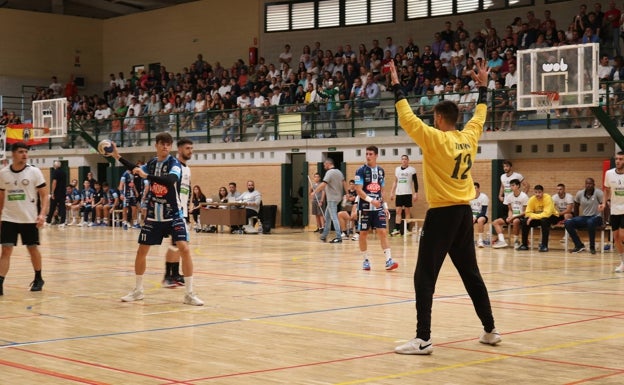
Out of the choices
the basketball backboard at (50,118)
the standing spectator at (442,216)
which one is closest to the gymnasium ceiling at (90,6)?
the basketball backboard at (50,118)

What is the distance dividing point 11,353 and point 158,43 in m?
38.0

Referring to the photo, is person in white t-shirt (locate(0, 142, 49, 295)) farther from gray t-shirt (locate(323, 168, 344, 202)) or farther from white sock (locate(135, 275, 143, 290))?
gray t-shirt (locate(323, 168, 344, 202))

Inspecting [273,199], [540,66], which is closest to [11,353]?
[540,66]

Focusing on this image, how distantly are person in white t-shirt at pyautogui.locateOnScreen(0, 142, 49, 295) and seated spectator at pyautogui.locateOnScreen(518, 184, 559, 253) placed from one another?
12.8 m

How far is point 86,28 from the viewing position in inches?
1882

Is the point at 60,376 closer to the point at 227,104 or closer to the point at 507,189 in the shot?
the point at 507,189

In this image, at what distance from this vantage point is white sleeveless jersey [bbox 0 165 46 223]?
12.4 m

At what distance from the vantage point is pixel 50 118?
3694 cm

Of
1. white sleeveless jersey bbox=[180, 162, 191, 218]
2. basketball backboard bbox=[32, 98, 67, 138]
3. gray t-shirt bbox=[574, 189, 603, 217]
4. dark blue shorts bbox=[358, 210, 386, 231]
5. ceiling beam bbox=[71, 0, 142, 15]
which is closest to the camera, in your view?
white sleeveless jersey bbox=[180, 162, 191, 218]

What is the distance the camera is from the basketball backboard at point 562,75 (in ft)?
69.4

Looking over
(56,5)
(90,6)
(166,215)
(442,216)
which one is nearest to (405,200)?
(166,215)

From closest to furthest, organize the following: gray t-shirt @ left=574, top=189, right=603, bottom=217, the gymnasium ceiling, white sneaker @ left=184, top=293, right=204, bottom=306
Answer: white sneaker @ left=184, top=293, right=204, bottom=306 < gray t-shirt @ left=574, top=189, right=603, bottom=217 < the gymnasium ceiling

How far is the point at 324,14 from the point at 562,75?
17366mm

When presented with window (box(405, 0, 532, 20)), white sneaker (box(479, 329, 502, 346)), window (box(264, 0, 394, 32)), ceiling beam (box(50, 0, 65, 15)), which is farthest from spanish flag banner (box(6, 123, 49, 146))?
white sneaker (box(479, 329, 502, 346))
